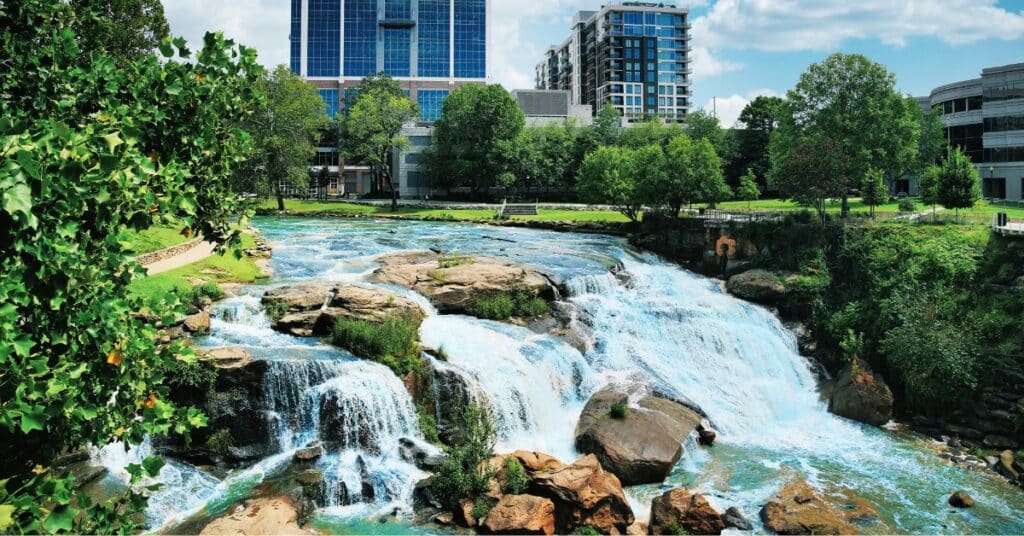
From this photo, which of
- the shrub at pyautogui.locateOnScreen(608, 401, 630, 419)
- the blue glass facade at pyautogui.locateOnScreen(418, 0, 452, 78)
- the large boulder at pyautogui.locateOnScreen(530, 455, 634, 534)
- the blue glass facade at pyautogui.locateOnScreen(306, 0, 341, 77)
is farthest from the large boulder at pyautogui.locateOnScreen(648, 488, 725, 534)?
the blue glass facade at pyautogui.locateOnScreen(306, 0, 341, 77)

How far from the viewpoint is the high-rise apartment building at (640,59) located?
12706 cm

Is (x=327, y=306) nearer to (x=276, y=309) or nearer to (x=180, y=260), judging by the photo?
(x=276, y=309)

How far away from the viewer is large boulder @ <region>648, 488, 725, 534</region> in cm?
1580

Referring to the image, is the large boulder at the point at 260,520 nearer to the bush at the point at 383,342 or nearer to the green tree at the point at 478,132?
the bush at the point at 383,342

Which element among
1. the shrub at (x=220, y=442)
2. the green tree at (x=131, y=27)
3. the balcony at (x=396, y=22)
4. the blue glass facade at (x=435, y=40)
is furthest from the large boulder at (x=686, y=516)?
the balcony at (x=396, y=22)

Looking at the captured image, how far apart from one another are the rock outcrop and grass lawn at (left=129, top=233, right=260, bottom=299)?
2.25m

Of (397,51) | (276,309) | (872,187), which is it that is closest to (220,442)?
(276,309)

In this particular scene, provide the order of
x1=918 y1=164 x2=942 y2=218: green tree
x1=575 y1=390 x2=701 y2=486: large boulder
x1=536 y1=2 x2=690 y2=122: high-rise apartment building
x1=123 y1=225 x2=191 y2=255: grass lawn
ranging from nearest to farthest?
x1=575 y1=390 x2=701 y2=486: large boulder → x1=123 y1=225 x2=191 y2=255: grass lawn → x1=918 y1=164 x2=942 y2=218: green tree → x1=536 y1=2 x2=690 y2=122: high-rise apartment building

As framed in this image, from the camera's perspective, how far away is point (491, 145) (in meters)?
70.9

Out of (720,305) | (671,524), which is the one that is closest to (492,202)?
(720,305)

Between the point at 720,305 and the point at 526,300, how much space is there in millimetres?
8596

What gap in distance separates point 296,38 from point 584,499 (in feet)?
371

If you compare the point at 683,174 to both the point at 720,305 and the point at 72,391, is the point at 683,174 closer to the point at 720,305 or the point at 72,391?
the point at 720,305

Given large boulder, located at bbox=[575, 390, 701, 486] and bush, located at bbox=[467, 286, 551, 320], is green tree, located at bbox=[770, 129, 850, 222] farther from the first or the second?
large boulder, located at bbox=[575, 390, 701, 486]
